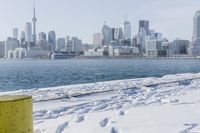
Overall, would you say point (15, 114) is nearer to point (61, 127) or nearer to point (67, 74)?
point (61, 127)

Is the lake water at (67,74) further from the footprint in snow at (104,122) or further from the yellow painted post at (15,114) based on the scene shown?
the yellow painted post at (15,114)

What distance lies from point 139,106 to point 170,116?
213 centimetres

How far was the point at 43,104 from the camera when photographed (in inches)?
491

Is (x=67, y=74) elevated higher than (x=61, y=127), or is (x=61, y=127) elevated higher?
(x=61, y=127)

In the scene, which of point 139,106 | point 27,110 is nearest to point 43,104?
point 139,106

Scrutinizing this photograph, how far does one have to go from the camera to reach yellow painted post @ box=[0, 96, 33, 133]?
234 inches

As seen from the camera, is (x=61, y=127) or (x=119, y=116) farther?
(x=119, y=116)

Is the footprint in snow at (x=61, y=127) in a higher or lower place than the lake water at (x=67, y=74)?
higher

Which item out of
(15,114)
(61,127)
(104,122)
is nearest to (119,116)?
(104,122)

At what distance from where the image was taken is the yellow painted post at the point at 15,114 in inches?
234

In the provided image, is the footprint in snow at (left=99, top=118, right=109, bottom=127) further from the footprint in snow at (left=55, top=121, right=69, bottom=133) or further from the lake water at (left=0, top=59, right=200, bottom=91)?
the lake water at (left=0, top=59, right=200, bottom=91)

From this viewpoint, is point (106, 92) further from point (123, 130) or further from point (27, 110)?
point (27, 110)

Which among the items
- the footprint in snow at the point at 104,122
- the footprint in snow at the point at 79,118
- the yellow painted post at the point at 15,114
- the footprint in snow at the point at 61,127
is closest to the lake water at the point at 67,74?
the footprint in snow at the point at 79,118

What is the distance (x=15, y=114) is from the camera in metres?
6.05
